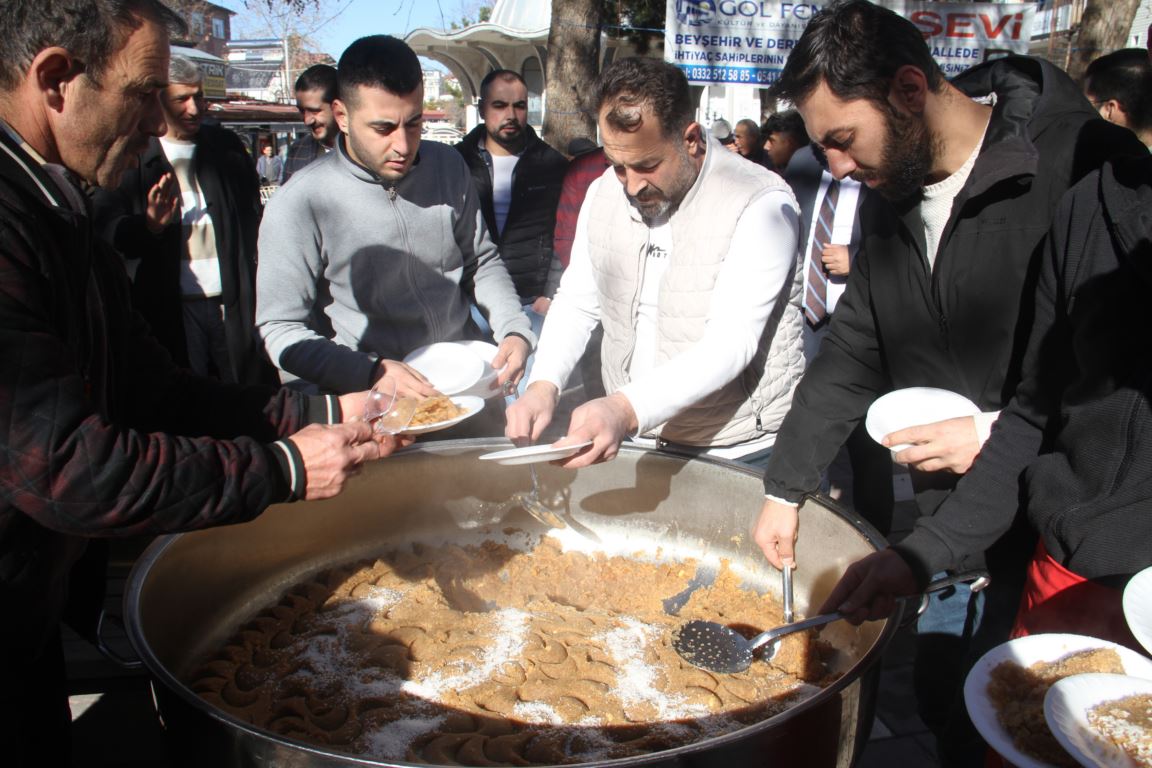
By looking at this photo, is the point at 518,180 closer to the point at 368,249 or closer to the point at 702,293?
the point at 368,249

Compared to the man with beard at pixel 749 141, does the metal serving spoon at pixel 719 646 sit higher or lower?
lower

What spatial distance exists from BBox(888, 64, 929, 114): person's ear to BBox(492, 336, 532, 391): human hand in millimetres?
1334

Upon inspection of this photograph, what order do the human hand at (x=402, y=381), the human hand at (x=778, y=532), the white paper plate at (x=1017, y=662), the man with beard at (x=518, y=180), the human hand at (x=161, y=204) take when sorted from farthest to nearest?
the man with beard at (x=518, y=180)
the human hand at (x=161, y=204)
the human hand at (x=402, y=381)
the human hand at (x=778, y=532)
the white paper plate at (x=1017, y=662)

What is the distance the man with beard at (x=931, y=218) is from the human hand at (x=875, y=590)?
0.82 ft

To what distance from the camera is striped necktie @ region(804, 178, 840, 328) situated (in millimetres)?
3668

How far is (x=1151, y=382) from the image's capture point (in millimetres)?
1276

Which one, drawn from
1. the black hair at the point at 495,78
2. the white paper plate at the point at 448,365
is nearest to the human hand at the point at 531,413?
the white paper plate at the point at 448,365

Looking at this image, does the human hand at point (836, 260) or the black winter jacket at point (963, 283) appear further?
the human hand at point (836, 260)

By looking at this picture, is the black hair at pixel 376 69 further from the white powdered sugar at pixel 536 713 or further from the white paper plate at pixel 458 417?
the white powdered sugar at pixel 536 713

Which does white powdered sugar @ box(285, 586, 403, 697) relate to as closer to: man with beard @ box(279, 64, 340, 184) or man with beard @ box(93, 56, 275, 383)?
man with beard @ box(93, 56, 275, 383)

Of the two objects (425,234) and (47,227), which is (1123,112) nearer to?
(425,234)

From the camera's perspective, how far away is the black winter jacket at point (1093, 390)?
4.29 ft

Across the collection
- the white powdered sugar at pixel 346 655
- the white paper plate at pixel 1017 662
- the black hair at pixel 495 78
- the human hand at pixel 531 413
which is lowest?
the white powdered sugar at pixel 346 655

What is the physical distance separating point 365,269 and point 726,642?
5.31 feet
